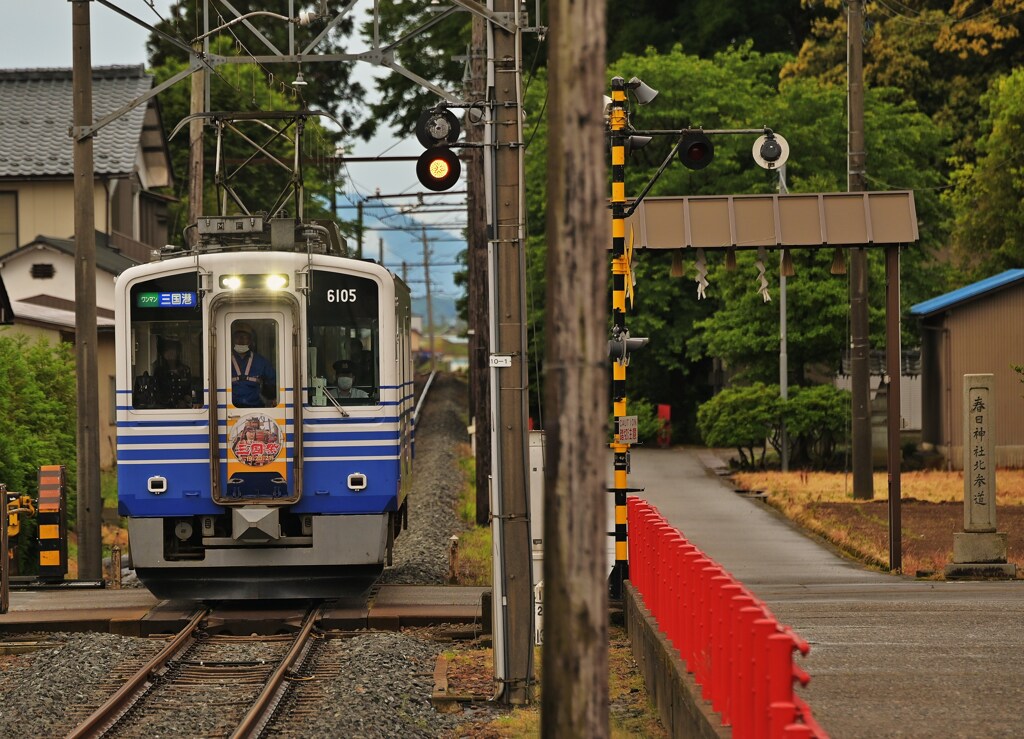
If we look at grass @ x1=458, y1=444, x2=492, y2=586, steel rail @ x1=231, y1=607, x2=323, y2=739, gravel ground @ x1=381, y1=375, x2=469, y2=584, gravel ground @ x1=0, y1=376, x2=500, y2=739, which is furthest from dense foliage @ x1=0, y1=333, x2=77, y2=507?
steel rail @ x1=231, y1=607, x2=323, y2=739

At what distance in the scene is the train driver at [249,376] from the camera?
15039 millimetres

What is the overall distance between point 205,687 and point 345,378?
386 cm

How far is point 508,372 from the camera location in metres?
11.4

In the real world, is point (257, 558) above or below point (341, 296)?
below

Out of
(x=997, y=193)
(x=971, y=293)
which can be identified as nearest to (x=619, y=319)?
(x=971, y=293)

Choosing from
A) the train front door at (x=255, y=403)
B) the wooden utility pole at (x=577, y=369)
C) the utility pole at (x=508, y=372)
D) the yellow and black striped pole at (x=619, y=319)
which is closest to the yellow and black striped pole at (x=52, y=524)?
the train front door at (x=255, y=403)

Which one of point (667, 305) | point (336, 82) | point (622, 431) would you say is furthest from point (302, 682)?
point (336, 82)

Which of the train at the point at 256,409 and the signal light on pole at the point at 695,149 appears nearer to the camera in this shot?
the signal light on pole at the point at 695,149

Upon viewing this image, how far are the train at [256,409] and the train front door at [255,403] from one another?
0.04 feet

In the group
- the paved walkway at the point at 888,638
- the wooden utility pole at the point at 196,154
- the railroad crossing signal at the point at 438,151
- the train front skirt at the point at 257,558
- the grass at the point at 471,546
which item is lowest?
the paved walkway at the point at 888,638

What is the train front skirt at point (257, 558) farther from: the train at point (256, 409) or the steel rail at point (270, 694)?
the steel rail at point (270, 694)

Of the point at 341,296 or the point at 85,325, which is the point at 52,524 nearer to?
the point at 85,325

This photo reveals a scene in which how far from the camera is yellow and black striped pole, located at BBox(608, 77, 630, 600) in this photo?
14719mm

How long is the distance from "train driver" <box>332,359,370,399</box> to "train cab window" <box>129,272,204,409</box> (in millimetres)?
1310
